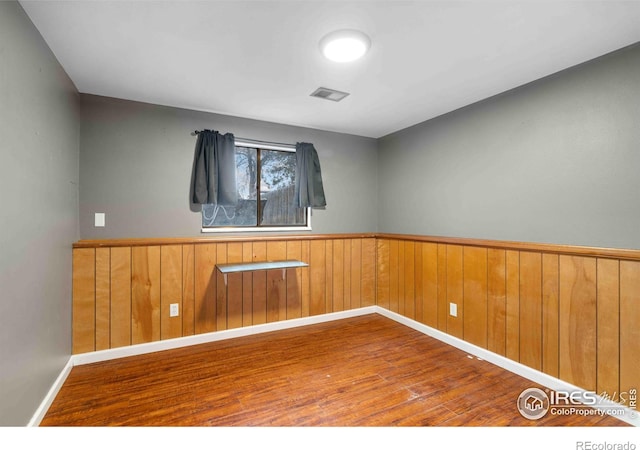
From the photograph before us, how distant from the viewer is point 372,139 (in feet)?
14.6

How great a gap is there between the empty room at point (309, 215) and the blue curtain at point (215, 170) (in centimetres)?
2

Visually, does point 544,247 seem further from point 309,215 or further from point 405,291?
point 309,215

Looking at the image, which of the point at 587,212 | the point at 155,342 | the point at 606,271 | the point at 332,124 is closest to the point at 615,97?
the point at 587,212

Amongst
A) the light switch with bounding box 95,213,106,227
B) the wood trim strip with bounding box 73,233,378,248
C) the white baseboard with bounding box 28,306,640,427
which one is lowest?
the white baseboard with bounding box 28,306,640,427

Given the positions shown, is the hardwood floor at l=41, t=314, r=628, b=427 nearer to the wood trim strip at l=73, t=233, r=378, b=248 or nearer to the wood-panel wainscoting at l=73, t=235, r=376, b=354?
the wood-panel wainscoting at l=73, t=235, r=376, b=354

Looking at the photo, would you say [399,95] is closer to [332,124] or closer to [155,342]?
[332,124]

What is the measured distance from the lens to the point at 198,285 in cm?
325

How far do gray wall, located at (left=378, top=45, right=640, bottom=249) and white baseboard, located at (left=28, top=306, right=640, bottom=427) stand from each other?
1.03m

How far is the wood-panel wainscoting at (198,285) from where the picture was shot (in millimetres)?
2824

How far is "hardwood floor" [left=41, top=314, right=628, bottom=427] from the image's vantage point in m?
2.01

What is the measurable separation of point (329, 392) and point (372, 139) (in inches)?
129

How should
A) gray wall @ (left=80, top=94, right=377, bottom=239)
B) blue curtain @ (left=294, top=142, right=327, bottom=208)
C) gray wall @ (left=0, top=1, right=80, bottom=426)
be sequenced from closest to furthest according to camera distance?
gray wall @ (left=0, top=1, right=80, bottom=426), gray wall @ (left=80, top=94, right=377, bottom=239), blue curtain @ (left=294, top=142, right=327, bottom=208)

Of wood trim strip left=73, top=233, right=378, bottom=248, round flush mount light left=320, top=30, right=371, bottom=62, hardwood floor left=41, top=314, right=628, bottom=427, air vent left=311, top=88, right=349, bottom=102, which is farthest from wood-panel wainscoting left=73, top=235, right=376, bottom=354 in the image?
round flush mount light left=320, top=30, right=371, bottom=62

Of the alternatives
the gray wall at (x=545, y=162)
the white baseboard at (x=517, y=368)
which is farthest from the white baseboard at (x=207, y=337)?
the gray wall at (x=545, y=162)
